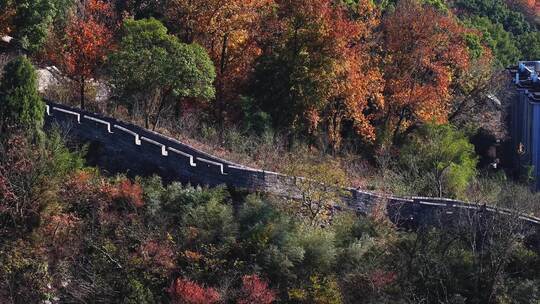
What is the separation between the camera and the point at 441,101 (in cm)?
3095

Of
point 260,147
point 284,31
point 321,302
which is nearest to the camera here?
point 321,302

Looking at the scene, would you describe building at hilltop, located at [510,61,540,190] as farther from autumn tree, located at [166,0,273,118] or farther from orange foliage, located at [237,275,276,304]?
orange foliage, located at [237,275,276,304]

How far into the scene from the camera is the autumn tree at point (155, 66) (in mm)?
24047

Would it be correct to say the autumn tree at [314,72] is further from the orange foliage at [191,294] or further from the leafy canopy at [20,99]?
the orange foliage at [191,294]

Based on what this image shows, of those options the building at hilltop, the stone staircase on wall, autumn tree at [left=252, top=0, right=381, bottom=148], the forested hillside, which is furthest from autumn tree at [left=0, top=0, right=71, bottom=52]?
the building at hilltop

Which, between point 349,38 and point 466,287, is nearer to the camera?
point 466,287

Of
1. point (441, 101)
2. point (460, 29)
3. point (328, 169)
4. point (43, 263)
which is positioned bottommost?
point (43, 263)

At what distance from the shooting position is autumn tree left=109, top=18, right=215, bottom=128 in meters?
24.0

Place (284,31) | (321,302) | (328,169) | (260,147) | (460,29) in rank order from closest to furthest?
(321,302) → (328,169) → (260,147) → (284,31) → (460,29)

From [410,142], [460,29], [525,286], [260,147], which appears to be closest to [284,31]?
[260,147]

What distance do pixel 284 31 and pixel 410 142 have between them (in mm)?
6599

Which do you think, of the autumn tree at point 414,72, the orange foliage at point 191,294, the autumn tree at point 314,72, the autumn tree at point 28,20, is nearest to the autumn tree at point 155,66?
the autumn tree at point 314,72

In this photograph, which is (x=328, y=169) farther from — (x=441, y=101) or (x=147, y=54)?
(x=441, y=101)

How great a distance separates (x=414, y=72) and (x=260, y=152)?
8.58 metres
